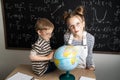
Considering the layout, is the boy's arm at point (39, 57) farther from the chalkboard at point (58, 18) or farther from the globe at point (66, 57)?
the chalkboard at point (58, 18)

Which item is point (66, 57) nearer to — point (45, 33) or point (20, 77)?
point (45, 33)

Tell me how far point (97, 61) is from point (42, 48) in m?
0.94

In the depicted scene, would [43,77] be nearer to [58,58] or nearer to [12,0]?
[58,58]

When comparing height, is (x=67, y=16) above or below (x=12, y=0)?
below

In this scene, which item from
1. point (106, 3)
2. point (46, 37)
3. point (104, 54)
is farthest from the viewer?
point (104, 54)

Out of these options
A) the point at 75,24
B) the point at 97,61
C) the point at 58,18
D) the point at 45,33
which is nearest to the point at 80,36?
the point at 75,24

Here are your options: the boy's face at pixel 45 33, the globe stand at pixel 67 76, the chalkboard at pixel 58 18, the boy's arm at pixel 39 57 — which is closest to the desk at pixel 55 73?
the globe stand at pixel 67 76

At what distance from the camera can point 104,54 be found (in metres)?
2.40

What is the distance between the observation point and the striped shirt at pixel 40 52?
175 centimetres

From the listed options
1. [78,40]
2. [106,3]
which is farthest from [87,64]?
[106,3]

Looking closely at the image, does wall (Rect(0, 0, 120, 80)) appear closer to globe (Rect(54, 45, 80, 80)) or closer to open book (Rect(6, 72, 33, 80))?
open book (Rect(6, 72, 33, 80))

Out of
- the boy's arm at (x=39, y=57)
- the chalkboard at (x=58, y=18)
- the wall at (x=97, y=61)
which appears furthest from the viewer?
the wall at (x=97, y=61)

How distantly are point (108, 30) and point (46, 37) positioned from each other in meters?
0.87

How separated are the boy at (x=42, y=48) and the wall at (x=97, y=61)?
0.76 meters
